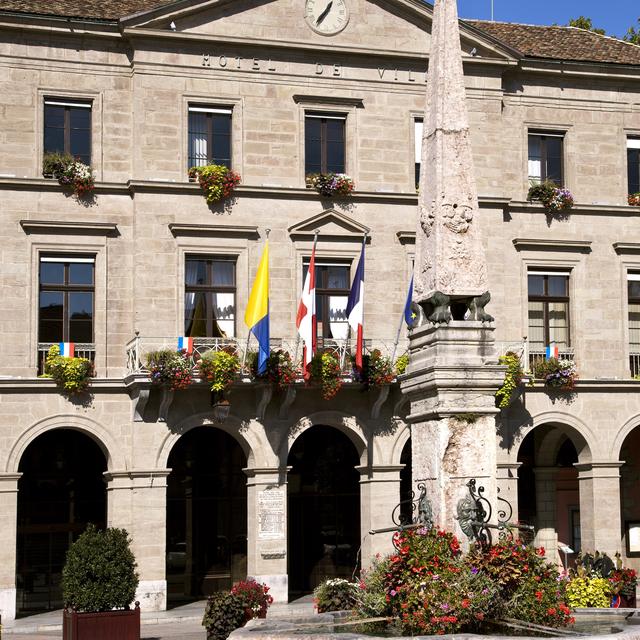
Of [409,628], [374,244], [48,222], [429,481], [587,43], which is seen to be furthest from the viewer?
[587,43]

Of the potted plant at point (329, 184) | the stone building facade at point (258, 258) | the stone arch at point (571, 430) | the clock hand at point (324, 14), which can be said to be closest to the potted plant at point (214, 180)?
the stone building facade at point (258, 258)

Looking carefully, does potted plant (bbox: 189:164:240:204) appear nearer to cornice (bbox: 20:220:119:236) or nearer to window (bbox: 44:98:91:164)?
cornice (bbox: 20:220:119:236)

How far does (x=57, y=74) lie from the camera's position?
106ft

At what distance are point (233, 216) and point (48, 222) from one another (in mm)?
4452

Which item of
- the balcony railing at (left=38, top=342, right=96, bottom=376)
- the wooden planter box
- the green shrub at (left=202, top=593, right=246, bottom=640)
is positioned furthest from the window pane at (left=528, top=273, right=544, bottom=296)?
the wooden planter box

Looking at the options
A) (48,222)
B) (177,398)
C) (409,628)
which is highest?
(48,222)

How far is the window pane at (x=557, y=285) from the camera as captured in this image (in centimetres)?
3575

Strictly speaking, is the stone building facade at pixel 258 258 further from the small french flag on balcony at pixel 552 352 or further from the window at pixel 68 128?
the small french flag on balcony at pixel 552 352

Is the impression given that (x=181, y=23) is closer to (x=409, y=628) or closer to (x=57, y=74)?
(x=57, y=74)

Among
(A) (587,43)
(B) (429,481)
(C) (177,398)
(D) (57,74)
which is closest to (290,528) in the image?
(C) (177,398)

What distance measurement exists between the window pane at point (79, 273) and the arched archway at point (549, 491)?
13.0m

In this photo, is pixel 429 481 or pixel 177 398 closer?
pixel 429 481

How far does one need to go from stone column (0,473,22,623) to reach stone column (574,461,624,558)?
1439cm

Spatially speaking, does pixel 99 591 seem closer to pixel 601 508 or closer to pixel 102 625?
pixel 102 625
